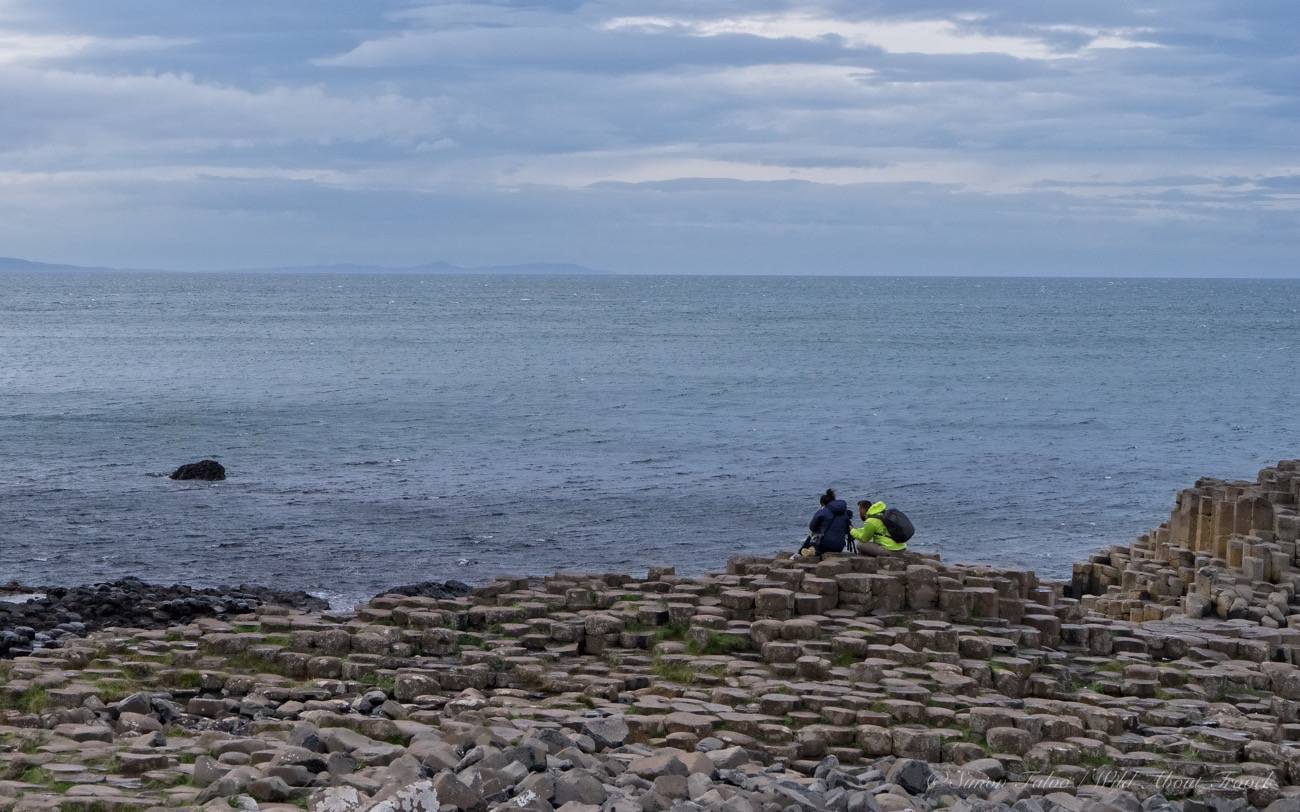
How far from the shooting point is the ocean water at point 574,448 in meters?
34.2

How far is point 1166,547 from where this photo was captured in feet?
84.1

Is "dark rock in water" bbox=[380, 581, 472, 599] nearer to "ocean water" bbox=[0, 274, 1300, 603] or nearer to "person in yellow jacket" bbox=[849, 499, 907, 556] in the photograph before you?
"ocean water" bbox=[0, 274, 1300, 603]

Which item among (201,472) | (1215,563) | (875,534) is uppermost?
(875,534)

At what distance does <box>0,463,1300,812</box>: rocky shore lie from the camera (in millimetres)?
12359

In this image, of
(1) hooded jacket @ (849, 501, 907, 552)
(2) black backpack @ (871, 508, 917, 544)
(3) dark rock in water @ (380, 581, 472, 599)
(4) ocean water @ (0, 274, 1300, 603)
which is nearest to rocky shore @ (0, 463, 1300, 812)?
(2) black backpack @ (871, 508, 917, 544)

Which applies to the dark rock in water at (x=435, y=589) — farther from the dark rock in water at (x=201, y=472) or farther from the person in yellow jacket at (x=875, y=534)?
the dark rock in water at (x=201, y=472)

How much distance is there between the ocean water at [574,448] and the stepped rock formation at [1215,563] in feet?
15.2

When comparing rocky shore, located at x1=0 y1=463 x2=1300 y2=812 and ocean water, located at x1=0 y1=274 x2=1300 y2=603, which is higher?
rocky shore, located at x1=0 y1=463 x2=1300 y2=812

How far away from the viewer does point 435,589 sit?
27406 mm

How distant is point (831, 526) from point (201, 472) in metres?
27.2

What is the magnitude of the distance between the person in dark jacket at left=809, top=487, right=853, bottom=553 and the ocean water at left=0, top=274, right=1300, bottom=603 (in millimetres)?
11392

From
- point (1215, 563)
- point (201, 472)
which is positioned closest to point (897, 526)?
point (1215, 563)

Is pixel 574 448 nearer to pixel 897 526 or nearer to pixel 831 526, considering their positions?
pixel 831 526

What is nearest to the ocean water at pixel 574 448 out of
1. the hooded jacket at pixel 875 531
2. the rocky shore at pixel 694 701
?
the rocky shore at pixel 694 701
